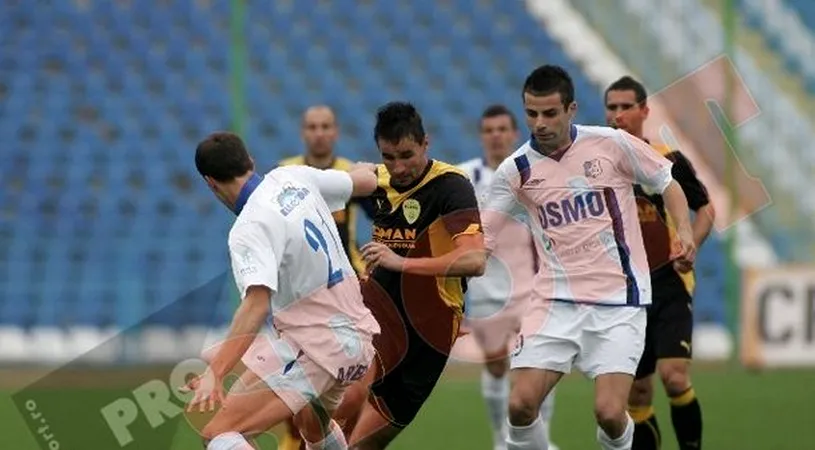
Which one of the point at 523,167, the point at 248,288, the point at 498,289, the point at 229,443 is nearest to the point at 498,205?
the point at 523,167

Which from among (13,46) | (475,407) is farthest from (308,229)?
(13,46)

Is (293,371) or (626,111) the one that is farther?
(626,111)

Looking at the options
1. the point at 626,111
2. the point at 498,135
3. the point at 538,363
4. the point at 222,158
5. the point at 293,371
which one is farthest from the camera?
the point at 498,135

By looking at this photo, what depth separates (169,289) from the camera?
49.3 feet

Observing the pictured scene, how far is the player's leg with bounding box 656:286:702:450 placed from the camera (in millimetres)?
8594

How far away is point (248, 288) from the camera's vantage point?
6047 millimetres

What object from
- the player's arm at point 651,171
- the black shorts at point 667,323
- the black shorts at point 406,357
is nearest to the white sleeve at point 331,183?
the black shorts at point 406,357

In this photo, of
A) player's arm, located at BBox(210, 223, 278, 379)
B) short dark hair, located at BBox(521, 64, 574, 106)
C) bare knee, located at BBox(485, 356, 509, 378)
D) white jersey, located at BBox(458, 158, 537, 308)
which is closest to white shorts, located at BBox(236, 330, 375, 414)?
player's arm, located at BBox(210, 223, 278, 379)

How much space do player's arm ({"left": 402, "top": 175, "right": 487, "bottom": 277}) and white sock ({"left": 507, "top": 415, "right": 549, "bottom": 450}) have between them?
0.87 m

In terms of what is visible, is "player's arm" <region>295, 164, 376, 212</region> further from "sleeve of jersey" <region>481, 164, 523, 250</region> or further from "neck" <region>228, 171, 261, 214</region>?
"sleeve of jersey" <region>481, 164, 523, 250</region>

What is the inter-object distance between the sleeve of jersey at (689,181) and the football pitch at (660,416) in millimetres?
1829

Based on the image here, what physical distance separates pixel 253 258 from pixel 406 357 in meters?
1.66

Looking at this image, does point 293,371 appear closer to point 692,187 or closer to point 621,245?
point 621,245

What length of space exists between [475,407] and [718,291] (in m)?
4.68
